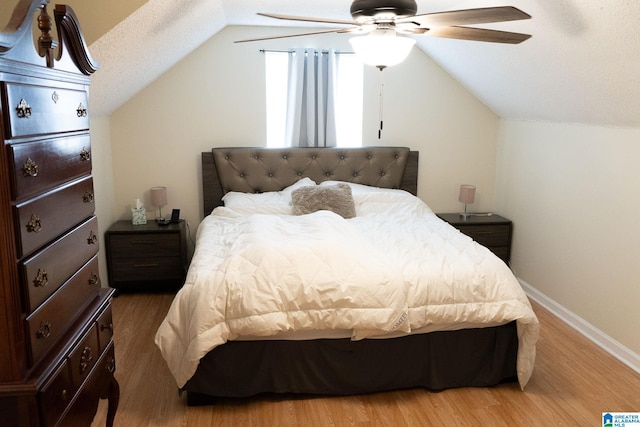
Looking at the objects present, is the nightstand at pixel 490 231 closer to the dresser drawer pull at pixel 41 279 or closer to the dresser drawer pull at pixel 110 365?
the dresser drawer pull at pixel 110 365

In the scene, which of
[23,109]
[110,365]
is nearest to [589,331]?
[110,365]

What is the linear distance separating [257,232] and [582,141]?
2.34 meters

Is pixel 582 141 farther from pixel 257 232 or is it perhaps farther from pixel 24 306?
pixel 24 306

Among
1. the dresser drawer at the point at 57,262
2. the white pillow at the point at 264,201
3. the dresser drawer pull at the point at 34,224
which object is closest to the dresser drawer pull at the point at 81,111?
the dresser drawer at the point at 57,262

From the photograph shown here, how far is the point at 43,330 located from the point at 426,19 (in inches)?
65.4

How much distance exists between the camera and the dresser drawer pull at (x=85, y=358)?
64.1 inches

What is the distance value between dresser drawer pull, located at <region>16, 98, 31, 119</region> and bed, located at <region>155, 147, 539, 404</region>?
1361 mm

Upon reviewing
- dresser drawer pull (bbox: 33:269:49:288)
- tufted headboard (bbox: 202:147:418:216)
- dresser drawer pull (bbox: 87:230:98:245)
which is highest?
tufted headboard (bbox: 202:147:418:216)

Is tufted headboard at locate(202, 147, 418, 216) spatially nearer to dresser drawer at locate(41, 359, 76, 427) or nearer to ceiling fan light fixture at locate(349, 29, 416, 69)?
ceiling fan light fixture at locate(349, 29, 416, 69)

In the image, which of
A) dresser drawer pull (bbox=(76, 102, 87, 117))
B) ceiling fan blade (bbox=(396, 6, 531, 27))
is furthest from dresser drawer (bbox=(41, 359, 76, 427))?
ceiling fan blade (bbox=(396, 6, 531, 27))

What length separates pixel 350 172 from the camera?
4.45 meters

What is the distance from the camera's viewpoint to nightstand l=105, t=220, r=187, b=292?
155 inches

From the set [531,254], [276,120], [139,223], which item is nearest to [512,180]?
[531,254]

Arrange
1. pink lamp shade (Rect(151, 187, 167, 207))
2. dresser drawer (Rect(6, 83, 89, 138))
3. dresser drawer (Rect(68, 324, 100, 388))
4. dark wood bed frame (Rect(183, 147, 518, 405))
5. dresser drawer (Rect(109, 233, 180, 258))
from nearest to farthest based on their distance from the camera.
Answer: dresser drawer (Rect(6, 83, 89, 138))
dresser drawer (Rect(68, 324, 100, 388))
dark wood bed frame (Rect(183, 147, 518, 405))
dresser drawer (Rect(109, 233, 180, 258))
pink lamp shade (Rect(151, 187, 167, 207))
